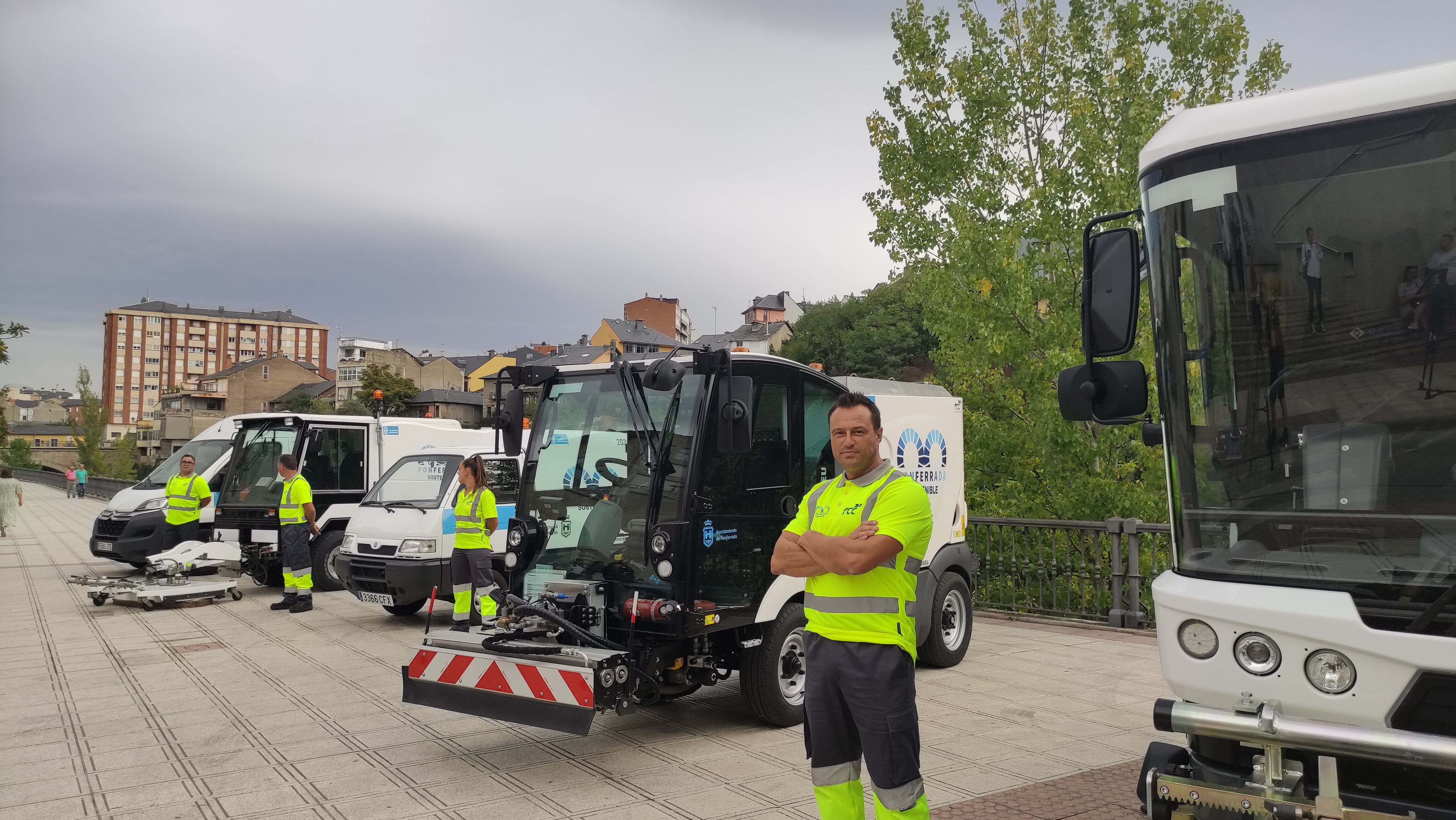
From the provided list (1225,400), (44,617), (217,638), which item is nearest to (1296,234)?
(1225,400)

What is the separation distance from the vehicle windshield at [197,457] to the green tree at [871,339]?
44.9 meters

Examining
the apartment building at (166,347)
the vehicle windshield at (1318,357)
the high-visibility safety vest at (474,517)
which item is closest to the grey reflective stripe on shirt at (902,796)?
the vehicle windshield at (1318,357)

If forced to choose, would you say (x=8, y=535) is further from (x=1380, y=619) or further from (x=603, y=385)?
(x=1380, y=619)

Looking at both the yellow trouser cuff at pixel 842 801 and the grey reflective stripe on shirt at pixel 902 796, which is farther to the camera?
the yellow trouser cuff at pixel 842 801

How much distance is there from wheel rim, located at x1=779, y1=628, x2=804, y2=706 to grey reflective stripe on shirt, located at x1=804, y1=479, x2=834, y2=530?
277 cm

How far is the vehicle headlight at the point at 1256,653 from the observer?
10.5ft

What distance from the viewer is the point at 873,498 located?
385 cm

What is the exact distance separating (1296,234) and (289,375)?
118108mm

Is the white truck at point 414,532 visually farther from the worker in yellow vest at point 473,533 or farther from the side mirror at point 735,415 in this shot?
the side mirror at point 735,415

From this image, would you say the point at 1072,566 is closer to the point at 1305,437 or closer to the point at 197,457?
the point at 1305,437

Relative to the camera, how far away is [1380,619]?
3072mm

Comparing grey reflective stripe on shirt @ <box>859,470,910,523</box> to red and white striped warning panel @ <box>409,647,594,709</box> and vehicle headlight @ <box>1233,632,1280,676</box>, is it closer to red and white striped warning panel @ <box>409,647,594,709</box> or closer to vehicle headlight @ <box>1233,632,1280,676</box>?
vehicle headlight @ <box>1233,632,1280,676</box>

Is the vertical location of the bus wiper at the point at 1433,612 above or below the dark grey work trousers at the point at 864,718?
above

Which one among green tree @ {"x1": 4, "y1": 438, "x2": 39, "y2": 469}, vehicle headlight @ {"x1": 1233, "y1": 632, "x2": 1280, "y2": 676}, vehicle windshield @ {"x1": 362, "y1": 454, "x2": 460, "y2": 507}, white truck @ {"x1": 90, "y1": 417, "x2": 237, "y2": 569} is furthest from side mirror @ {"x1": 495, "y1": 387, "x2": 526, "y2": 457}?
green tree @ {"x1": 4, "y1": 438, "x2": 39, "y2": 469}
